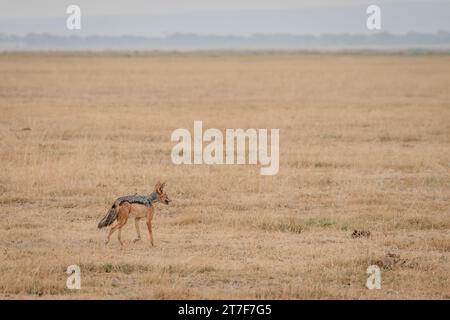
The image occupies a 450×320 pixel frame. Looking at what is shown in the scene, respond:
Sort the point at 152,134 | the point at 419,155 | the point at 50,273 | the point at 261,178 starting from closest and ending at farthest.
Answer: the point at 50,273 → the point at 261,178 → the point at 419,155 → the point at 152,134

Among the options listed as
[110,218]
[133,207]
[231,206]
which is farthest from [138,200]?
[231,206]

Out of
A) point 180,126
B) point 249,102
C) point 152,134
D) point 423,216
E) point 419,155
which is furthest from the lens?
point 249,102

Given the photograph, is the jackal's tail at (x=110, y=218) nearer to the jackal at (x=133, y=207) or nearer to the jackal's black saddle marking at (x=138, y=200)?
the jackal at (x=133, y=207)

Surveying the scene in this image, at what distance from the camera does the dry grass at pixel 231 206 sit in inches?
402

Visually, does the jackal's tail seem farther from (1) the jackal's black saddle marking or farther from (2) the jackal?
(1) the jackal's black saddle marking

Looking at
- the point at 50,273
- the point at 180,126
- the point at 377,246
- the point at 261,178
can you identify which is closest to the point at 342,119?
the point at 180,126

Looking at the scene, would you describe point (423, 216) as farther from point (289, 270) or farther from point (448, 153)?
point (448, 153)

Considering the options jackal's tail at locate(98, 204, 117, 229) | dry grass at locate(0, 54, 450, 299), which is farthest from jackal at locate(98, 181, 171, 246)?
dry grass at locate(0, 54, 450, 299)

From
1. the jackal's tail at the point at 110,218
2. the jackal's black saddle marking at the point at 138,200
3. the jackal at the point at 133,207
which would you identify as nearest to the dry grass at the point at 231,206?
the jackal's tail at the point at 110,218

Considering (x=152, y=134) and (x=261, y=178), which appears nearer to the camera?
(x=261, y=178)

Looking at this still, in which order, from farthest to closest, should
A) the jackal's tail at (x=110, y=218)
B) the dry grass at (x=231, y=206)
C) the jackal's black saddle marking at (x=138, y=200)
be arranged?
the jackal's tail at (x=110, y=218)
the jackal's black saddle marking at (x=138, y=200)
the dry grass at (x=231, y=206)

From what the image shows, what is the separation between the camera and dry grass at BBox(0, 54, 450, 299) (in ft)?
33.5

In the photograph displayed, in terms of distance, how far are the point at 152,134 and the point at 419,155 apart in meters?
8.06
